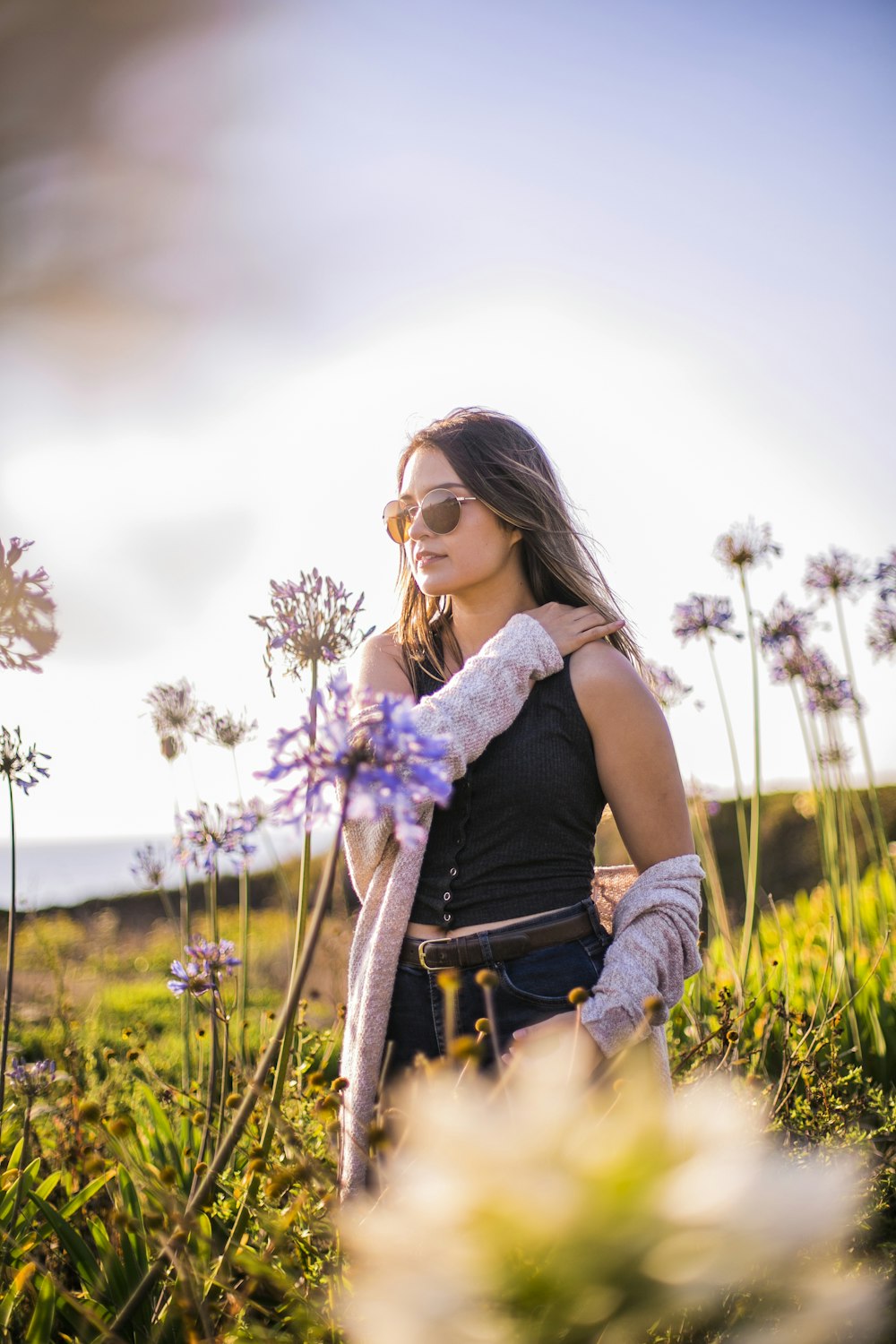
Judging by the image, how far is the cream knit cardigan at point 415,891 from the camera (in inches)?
85.3

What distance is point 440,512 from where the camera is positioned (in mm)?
2730

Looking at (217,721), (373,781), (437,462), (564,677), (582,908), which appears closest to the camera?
(373,781)

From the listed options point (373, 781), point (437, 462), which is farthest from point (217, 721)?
point (373, 781)

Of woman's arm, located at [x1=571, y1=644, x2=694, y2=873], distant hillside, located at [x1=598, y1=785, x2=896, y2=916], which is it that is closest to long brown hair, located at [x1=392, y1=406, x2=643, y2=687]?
woman's arm, located at [x1=571, y1=644, x2=694, y2=873]

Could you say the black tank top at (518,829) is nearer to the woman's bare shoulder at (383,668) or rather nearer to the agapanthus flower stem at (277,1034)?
the woman's bare shoulder at (383,668)

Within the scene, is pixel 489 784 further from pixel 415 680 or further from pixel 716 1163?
pixel 716 1163

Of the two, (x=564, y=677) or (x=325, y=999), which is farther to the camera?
(x=325, y=999)

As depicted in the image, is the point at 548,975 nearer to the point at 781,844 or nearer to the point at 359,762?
the point at 359,762

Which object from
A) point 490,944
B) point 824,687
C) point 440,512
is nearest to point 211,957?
point 490,944

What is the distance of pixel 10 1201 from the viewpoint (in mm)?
2223

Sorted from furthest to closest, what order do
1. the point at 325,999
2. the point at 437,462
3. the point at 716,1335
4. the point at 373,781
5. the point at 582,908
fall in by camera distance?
1. the point at 325,999
2. the point at 437,462
3. the point at 582,908
4. the point at 716,1335
5. the point at 373,781

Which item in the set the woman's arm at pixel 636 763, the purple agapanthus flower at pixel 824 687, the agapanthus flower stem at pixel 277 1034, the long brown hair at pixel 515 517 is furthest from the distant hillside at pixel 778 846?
the agapanthus flower stem at pixel 277 1034

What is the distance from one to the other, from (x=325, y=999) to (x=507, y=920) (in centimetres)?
581

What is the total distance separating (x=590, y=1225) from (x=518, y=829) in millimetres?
1748
